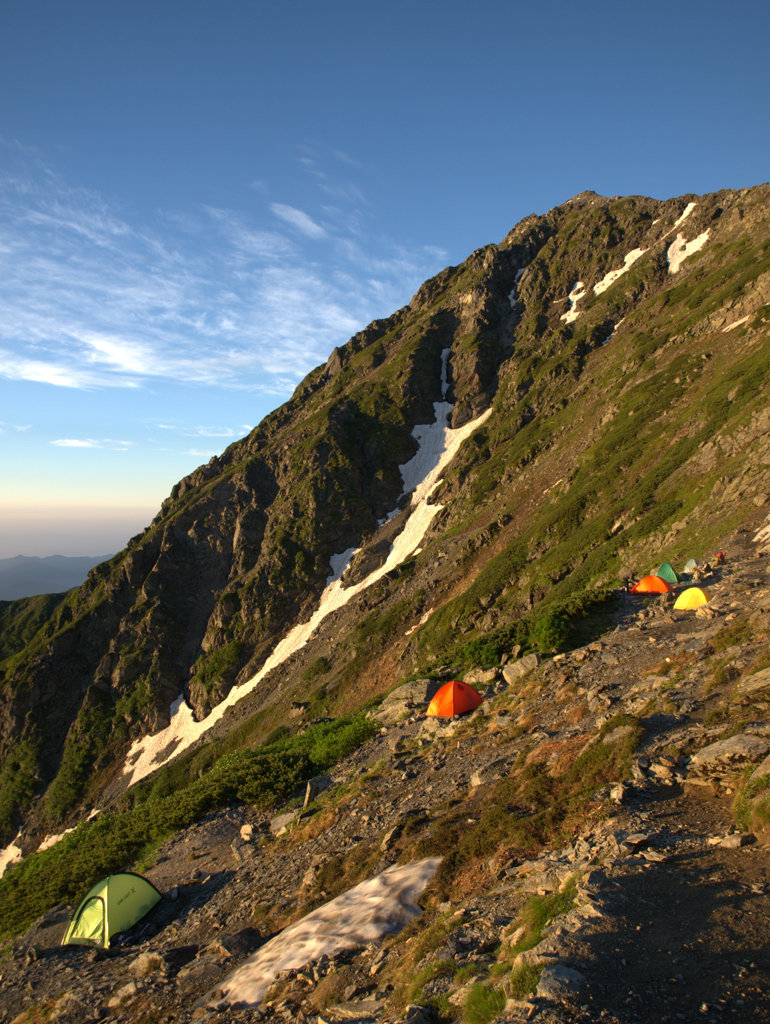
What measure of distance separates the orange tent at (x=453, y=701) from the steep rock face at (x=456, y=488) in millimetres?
7587

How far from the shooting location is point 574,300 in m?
111

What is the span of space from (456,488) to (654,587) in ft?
190

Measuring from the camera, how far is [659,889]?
7328 millimetres

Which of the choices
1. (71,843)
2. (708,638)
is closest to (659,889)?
(708,638)

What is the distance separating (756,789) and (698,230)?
114377 mm

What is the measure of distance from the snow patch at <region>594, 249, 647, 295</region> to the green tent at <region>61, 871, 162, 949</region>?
379ft

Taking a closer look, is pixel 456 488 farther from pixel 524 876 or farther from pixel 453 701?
pixel 524 876

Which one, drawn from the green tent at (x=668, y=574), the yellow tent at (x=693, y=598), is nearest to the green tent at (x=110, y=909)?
the yellow tent at (x=693, y=598)

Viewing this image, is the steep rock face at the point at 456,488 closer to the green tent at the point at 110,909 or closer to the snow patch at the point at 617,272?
the snow patch at the point at 617,272

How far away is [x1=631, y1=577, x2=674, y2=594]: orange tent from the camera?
2739cm

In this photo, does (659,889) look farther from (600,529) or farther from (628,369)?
(628,369)

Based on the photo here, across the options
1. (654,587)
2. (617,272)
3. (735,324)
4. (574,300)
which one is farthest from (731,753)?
(617,272)

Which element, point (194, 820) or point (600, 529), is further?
point (600, 529)

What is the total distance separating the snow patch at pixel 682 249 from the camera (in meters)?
92.6
